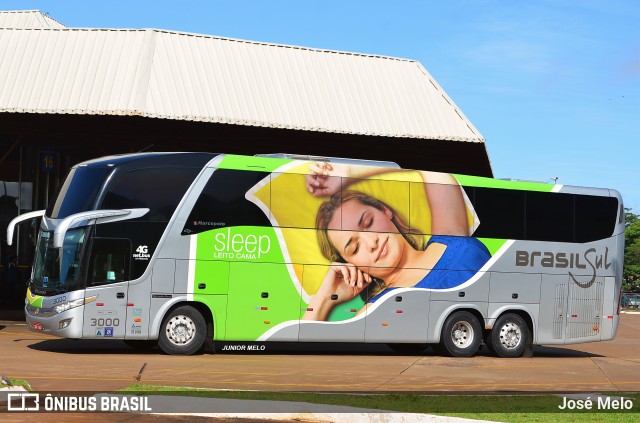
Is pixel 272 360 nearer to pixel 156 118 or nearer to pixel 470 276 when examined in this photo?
pixel 470 276

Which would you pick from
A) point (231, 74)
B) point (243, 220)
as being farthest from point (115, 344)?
point (231, 74)

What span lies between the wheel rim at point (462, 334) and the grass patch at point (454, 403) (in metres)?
9.05

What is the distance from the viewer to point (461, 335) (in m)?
23.9

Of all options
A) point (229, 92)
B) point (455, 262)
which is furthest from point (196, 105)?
point (455, 262)

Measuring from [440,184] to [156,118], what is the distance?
30.1 ft

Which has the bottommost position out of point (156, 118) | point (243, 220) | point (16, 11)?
point (243, 220)

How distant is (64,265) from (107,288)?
3.03 feet

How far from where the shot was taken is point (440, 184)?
930 inches

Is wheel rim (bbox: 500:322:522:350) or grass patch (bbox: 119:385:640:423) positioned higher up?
grass patch (bbox: 119:385:640:423)

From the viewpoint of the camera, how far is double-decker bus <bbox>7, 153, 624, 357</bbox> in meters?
20.6

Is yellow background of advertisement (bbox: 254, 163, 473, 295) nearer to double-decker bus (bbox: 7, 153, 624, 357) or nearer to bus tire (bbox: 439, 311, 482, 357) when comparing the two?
double-decker bus (bbox: 7, 153, 624, 357)

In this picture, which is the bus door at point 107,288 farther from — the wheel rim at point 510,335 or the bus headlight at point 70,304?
the wheel rim at point 510,335

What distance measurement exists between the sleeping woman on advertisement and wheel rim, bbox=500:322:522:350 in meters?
1.69

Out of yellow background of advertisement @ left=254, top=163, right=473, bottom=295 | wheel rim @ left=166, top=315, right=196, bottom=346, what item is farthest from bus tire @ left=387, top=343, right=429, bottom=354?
wheel rim @ left=166, top=315, right=196, bottom=346
